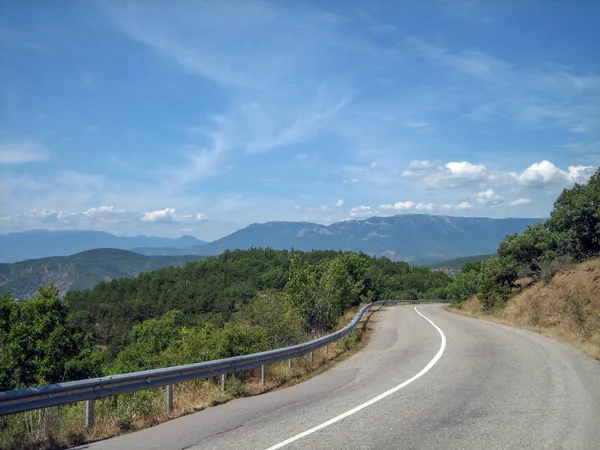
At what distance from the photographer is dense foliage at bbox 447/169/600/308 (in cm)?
2941

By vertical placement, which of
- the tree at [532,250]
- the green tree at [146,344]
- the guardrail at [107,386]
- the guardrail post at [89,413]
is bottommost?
the green tree at [146,344]

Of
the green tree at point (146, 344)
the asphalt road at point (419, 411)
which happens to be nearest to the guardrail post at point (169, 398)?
the asphalt road at point (419, 411)

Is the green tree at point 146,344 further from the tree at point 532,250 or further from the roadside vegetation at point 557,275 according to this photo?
the tree at point 532,250

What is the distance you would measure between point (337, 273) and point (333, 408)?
41.8m

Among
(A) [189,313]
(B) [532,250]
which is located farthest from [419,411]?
(A) [189,313]

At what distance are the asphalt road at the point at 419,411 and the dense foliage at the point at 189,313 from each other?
391 centimetres

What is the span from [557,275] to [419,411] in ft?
82.0

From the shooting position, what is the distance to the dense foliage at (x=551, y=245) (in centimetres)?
2941

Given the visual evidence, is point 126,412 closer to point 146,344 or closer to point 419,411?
point 419,411

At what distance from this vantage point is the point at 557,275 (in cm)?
2858

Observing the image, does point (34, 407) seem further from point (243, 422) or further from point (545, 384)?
point (545, 384)

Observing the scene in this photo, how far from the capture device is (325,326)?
30.8 metres

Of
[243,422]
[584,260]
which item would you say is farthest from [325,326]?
[243,422]

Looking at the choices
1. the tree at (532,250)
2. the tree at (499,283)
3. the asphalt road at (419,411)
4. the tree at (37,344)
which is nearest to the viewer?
the asphalt road at (419,411)
